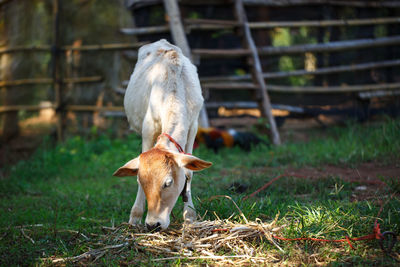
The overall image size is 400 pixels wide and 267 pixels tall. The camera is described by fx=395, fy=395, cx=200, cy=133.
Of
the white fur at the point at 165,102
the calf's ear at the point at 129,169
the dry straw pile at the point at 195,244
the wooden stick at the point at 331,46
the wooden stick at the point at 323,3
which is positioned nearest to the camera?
the dry straw pile at the point at 195,244

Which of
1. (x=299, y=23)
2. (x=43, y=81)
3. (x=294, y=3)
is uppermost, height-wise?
(x=294, y=3)

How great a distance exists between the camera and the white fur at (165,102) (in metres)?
3.67

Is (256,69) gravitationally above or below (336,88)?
above

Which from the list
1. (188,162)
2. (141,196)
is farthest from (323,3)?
(188,162)

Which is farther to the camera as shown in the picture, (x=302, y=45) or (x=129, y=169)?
(x=302, y=45)

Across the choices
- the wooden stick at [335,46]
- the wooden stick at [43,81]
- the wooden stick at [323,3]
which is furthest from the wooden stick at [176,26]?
the wooden stick at [43,81]

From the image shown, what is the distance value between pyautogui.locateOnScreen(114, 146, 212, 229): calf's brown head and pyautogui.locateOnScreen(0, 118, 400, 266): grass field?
12.5 inches

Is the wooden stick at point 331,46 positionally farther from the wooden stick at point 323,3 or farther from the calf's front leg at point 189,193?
the calf's front leg at point 189,193

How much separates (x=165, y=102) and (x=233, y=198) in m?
1.17

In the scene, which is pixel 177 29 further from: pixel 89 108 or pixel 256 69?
pixel 89 108

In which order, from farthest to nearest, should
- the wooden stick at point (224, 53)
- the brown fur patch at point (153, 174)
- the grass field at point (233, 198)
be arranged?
the wooden stick at point (224, 53)
the brown fur patch at point (153, 174)
the grass field at point (233, 198)

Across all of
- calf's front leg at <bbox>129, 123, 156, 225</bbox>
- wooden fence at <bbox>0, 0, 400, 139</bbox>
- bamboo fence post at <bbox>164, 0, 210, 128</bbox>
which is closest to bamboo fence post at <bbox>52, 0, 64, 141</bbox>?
wooden fence at <bbox>0, 0, 400, 139</bbox>

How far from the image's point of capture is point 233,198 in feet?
12.9

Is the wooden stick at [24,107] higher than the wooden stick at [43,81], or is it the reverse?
the wooden stick at [43,81]
